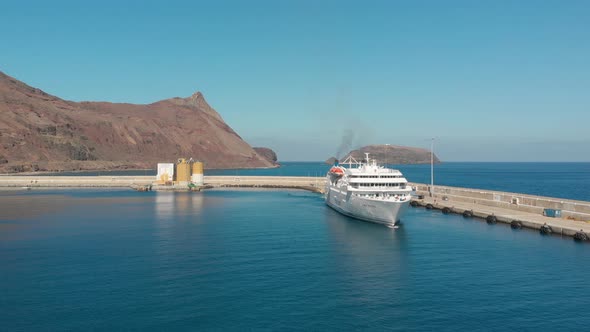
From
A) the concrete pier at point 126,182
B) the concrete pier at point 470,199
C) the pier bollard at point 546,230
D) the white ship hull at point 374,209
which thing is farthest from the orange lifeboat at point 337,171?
the concrete pier at point 126,182

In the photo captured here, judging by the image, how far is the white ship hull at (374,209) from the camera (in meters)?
65.2

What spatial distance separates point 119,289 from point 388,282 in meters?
22.0

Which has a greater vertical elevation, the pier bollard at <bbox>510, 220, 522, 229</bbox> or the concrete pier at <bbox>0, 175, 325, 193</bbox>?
the concrete pier at <bbox>0, 175, 325, 193</bbox>

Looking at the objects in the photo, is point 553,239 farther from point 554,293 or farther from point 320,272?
point 320,272

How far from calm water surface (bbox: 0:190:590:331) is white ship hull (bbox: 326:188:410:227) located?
1.76 metres

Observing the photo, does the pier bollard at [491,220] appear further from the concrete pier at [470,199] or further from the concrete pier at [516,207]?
the concrete pier at [470,199]

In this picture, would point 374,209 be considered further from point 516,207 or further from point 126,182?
point 126,182

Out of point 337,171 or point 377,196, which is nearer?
point 377,196

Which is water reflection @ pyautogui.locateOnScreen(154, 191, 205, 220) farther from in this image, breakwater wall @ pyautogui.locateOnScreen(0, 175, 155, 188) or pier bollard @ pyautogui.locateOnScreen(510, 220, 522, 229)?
pier bollard @ pyautogui.locateOnScreen(510, 220, 522, 229)

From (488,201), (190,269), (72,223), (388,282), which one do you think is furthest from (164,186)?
(388,282)

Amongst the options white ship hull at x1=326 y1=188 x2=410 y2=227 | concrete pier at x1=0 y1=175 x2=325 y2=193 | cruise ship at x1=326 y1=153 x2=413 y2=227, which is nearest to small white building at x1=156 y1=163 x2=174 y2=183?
concrete pier at x1=0 y1=175 x2=325 y2=193

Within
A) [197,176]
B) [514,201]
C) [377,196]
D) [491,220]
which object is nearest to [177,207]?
[377,196]

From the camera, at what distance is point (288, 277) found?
128 feet

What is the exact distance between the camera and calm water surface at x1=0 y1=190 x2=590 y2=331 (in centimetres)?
2991
